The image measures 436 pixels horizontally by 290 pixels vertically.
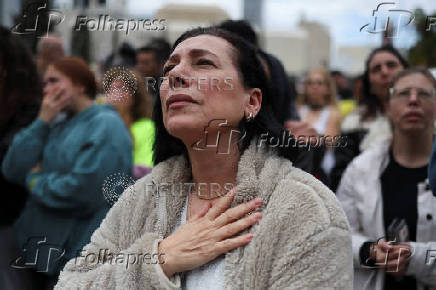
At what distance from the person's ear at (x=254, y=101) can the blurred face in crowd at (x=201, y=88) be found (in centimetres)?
1

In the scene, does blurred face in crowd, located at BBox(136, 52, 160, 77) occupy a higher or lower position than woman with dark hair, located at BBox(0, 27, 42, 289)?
higher

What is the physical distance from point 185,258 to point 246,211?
0.25 metres

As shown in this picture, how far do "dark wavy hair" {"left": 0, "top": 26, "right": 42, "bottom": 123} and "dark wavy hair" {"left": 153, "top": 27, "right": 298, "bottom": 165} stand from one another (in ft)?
5.00

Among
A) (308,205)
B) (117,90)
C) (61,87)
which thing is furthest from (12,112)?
(308,205)

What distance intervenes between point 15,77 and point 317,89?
3.03 meters

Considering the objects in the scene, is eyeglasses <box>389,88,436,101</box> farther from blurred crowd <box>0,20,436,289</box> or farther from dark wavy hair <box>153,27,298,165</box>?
dark wavy hair <box>153,27,298,165</box>

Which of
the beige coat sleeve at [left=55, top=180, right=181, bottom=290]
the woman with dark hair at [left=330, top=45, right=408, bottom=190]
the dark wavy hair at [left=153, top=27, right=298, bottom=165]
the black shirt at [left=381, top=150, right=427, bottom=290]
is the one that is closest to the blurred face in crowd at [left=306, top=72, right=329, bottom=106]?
the woman with dark hair at [left=330, top=45, right=408, bottom=190]

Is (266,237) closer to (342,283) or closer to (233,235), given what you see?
(233,235)

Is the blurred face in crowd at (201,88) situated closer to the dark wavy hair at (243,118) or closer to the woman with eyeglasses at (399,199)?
the dark wavy hair at (243,118)

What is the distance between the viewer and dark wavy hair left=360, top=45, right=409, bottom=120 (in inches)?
154

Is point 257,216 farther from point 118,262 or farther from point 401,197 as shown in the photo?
point 401,197

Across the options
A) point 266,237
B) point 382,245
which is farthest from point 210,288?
point 382,245

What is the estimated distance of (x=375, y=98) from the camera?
157 inches

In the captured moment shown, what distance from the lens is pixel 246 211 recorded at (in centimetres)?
176
